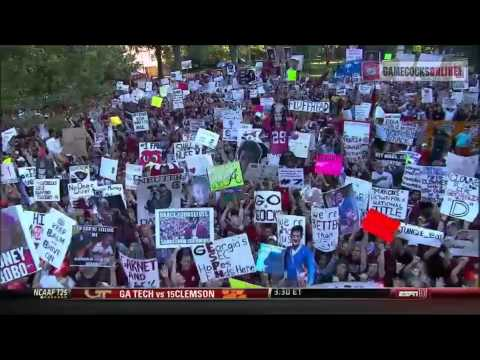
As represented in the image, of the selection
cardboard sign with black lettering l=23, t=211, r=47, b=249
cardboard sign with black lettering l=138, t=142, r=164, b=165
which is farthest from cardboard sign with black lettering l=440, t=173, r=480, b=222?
cardboard sign with black lettering l=23, t=211, r=47, b=249

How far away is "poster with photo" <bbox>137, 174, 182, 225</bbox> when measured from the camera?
120 inches

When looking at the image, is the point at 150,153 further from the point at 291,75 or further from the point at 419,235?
the point at 419,235

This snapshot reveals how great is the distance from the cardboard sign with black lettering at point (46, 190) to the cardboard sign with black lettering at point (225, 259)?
833 millimetres

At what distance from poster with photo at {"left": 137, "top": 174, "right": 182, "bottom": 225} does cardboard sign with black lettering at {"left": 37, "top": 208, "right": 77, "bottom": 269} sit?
38 centimetres

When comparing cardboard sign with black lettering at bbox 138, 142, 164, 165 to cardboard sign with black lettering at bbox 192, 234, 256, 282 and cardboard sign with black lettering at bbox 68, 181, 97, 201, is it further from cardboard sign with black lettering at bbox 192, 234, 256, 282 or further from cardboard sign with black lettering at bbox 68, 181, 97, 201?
cardboard sign with black lettering at bbox 192, 234, 256, 282

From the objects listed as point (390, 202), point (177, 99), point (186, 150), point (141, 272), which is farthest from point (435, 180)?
point (141, 272)

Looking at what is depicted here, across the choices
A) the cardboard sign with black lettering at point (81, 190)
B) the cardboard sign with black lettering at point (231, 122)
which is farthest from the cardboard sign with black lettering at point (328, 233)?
the cardboard sign with black lettering at point (81, 190)

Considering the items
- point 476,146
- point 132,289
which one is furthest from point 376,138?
point 132,289

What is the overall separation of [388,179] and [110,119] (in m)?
1.53

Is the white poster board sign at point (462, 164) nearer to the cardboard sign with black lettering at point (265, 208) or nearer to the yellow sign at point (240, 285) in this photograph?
the cardboard sign with black lettering at point (265, 208)

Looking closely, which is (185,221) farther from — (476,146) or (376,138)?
(476,146)

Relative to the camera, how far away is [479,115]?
295cm

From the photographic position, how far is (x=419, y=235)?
3008mm

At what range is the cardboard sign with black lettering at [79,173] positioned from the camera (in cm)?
305
